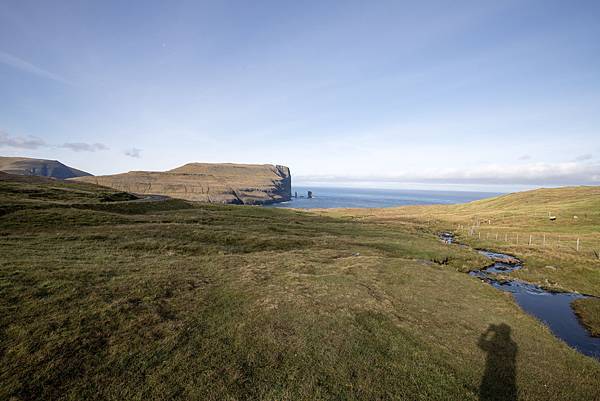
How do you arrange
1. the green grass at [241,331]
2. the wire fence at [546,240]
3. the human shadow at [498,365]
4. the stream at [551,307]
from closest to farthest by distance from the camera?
the green grass at [241,331] → the human shadow at [498,365] → the stream at [551,307] → the wire fence at [546,240]

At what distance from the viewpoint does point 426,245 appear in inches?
2190

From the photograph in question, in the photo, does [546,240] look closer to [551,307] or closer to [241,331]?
[551,307]

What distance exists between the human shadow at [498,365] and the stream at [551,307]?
24.4ft

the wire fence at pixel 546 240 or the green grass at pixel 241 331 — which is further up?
the green grass at pixel 241 331

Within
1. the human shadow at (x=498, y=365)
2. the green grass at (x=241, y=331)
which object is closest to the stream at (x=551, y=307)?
the green grass at (x=241, y=331)

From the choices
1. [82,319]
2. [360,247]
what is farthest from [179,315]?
[360,247]

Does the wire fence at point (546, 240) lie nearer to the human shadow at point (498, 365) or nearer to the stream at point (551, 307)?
the stream at point (551, 307)

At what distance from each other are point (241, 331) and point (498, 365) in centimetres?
1540

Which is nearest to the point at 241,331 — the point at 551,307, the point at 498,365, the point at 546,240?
the point at 498,365

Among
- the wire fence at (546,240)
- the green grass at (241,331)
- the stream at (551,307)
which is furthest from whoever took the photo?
the wire fence at (546,240)

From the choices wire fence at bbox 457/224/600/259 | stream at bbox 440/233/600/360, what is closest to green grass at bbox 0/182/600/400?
stream at bbox 440/233/600/360

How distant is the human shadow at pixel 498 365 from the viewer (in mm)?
13416

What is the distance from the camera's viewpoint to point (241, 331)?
55.0 ft

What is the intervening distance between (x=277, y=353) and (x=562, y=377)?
16441 millimetres
